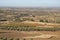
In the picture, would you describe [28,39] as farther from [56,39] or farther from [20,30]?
[20,30]

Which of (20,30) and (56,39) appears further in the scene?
(20,30)

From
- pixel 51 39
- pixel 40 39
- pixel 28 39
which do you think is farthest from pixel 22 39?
pixel 51 39

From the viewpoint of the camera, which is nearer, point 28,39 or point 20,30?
point 28,39

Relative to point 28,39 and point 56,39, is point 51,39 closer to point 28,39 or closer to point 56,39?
point 56,39

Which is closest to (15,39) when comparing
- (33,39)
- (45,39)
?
(33,39)

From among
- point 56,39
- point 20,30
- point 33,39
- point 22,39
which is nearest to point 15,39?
point 22,39

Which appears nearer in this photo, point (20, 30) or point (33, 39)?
point (33, 39)

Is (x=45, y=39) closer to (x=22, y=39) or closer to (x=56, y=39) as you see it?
(x=56, y=39)
